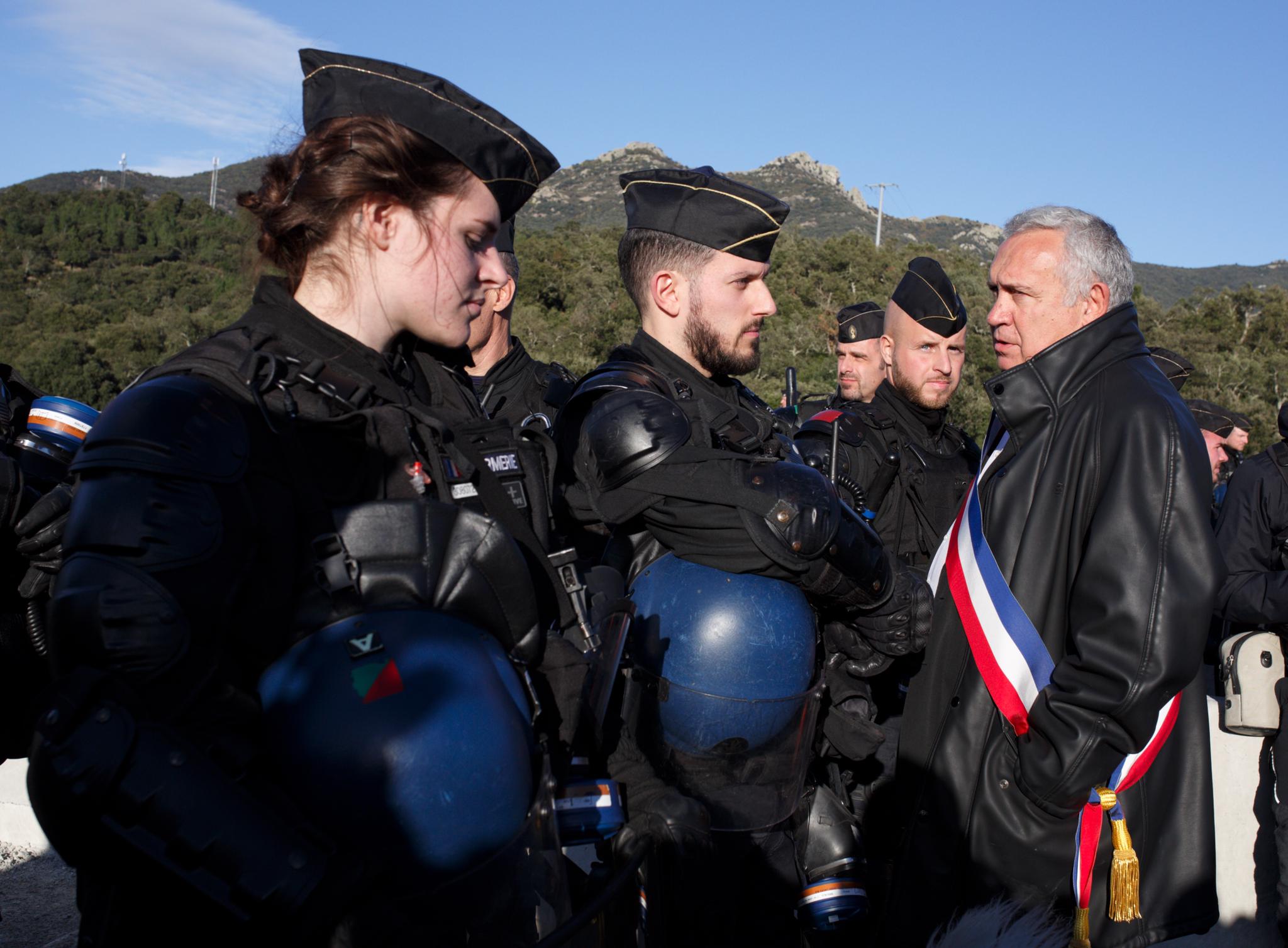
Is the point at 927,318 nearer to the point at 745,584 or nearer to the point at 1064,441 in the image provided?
the point at 1064,441

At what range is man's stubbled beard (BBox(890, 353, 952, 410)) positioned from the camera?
Answer: 14.0ft

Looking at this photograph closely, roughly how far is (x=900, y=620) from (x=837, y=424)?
4.11 ft

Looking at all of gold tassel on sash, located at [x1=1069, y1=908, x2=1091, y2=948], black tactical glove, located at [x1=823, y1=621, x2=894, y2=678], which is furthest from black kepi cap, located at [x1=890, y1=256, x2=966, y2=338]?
gold tassel on sash, located at [x1=1069, y1=908, x2=1091, y2=948]

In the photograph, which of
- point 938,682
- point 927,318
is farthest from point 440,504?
point 927,318

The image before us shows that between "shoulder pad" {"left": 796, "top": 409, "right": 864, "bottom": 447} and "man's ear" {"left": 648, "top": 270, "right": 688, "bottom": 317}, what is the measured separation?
1093 mm

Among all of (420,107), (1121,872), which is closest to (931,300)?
(1121,872)

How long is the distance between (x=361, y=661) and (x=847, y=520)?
4.77ft

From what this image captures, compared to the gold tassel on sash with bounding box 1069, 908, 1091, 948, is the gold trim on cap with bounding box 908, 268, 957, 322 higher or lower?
higher

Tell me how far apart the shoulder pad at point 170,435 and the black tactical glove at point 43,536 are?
1.79m

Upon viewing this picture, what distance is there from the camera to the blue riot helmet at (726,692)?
2297 millimetres

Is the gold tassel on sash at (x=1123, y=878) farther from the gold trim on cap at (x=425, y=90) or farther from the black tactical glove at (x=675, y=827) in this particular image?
the gold trim on cap at (x=425, y=90)

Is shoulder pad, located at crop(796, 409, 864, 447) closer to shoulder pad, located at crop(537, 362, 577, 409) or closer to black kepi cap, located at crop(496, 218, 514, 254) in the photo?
shoulder pad, located at crop(537, 362, 577, 409)

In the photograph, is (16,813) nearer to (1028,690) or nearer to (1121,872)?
(1028,690)

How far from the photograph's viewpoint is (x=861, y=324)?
245 inches
